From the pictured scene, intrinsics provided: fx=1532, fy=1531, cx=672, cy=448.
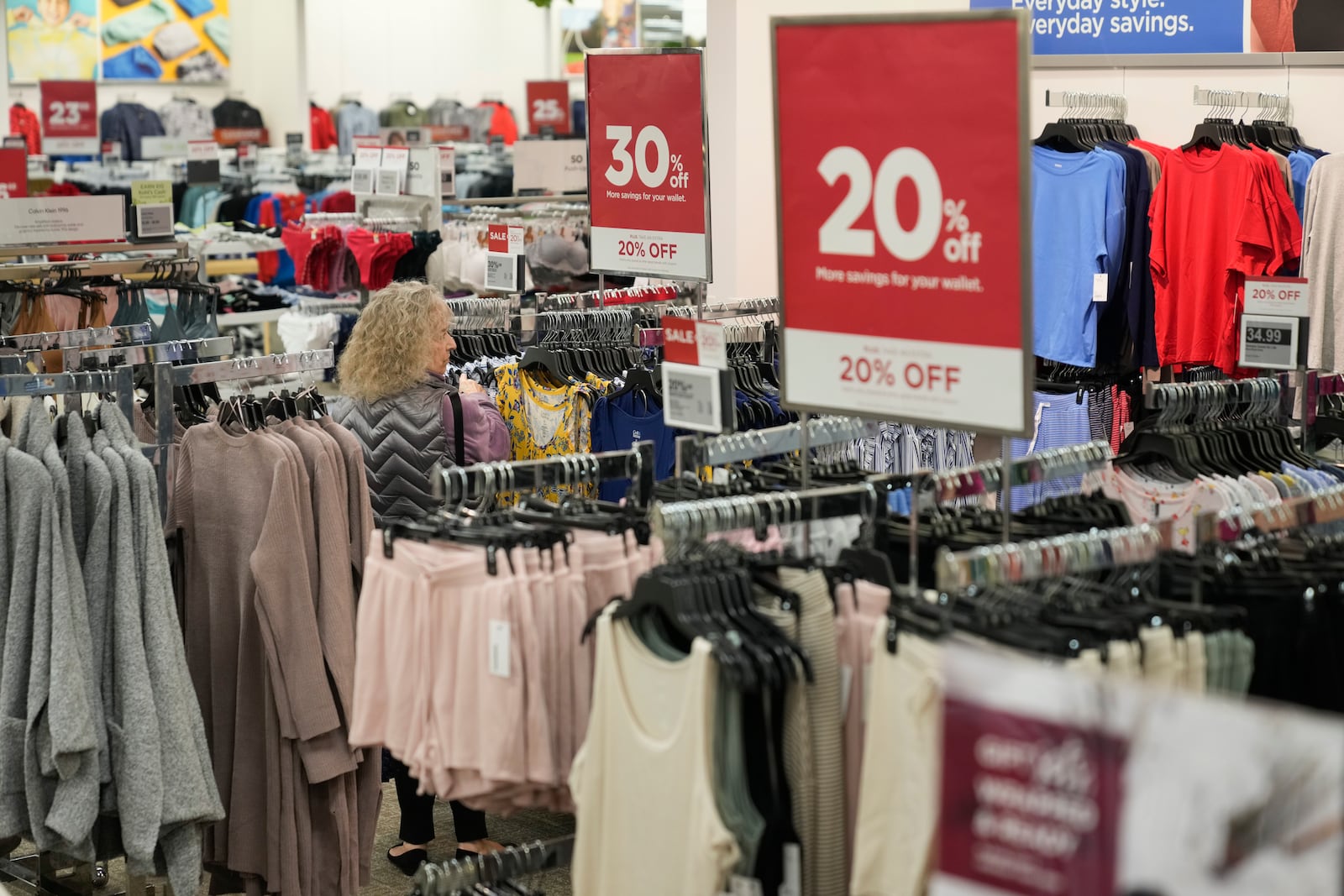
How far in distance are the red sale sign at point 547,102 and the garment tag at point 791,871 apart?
39.8ft

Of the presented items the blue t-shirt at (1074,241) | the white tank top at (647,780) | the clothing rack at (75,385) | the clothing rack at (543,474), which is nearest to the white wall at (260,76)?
the blue t-shirt at (1074,241)

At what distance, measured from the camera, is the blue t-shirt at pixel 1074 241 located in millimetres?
5500

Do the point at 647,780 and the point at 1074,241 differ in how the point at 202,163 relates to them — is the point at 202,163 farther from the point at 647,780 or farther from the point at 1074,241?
the point at 647,780

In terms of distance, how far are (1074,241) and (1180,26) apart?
1.16 meters

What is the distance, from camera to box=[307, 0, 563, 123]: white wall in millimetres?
18688

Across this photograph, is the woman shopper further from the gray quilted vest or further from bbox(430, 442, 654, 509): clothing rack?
bbox(430, 442, 654, 509): clothing rack

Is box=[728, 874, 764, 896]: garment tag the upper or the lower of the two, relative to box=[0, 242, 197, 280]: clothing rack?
lower

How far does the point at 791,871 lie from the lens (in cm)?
220

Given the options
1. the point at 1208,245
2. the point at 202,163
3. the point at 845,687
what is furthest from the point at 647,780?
the point at 202,163

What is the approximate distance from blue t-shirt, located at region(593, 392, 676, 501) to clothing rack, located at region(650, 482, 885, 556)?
1598mm

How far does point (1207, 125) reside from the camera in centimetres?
550

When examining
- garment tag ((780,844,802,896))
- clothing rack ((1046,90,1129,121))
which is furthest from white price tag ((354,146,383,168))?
garment tag ((780,844,802,896))

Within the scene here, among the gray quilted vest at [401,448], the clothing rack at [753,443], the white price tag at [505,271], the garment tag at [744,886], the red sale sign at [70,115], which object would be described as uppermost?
the red sale sign at [70,115]

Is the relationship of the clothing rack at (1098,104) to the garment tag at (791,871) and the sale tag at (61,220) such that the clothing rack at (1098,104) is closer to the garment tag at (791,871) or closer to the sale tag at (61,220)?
the sale tag at (61,220)
